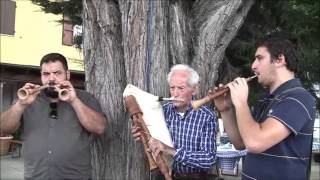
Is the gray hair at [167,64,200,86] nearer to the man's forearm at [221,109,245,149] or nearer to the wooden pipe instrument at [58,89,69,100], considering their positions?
the man's forearm at [221,109,245,149]

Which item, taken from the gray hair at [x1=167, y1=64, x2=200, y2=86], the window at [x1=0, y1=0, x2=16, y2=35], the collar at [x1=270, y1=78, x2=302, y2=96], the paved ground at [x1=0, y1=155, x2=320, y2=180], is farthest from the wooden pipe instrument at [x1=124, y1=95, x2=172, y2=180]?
the window at [x1=0, y1=0, x2=16, y2=35]

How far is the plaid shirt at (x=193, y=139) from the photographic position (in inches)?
146

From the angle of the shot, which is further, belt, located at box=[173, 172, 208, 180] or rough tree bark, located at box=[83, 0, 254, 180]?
rough tree bark, located at box=[83, 0, 254, 180]

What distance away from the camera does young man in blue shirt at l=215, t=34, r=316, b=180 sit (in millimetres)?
3082

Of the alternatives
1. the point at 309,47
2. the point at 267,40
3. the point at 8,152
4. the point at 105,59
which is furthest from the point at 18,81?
the point at 267,40

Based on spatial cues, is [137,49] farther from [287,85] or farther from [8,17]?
[8,17]

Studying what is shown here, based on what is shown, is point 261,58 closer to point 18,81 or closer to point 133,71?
point 133,71

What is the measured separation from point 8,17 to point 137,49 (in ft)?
56.9

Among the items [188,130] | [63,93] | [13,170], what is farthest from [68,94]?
[13,170]

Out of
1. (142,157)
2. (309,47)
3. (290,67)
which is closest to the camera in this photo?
(290,67)

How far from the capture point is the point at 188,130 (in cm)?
383

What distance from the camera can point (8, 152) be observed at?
54.7ft

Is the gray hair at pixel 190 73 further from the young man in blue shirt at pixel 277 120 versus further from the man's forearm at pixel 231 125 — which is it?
the young man in blue shirt at pixel 277 120

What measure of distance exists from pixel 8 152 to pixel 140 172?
1339 cm
